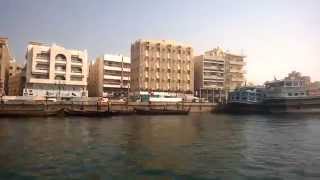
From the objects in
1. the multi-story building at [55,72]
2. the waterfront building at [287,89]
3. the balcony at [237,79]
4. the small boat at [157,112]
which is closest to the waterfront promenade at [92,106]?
the small boat at [157,112]

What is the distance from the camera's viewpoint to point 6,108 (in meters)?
71.9

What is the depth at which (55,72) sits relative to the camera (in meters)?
98.9

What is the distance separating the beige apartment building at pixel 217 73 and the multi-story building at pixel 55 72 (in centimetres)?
4621

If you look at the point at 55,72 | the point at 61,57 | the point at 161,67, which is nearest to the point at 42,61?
the point at 55,72

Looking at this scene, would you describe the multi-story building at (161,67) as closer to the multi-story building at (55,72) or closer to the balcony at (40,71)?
the multi-story building at (55,72)

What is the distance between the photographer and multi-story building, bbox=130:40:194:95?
117188mm

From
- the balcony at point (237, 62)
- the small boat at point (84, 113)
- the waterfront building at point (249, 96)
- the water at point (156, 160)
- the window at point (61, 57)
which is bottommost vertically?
the water at point (156, 160)

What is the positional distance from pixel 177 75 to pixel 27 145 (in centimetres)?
9798

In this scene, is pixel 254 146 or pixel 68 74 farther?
pixel 68 74

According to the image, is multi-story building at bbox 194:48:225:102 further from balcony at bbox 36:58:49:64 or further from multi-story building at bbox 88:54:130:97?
balcony at bbox 36:58:49:64

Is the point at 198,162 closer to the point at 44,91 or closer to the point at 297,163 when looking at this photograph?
the point at 297,163

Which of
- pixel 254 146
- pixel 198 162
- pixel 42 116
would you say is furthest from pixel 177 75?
pixel 198 162

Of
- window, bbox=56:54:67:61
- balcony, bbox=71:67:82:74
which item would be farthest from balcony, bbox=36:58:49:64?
balcony, bbox=71:67:82:74

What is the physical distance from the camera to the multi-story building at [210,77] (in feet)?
415
